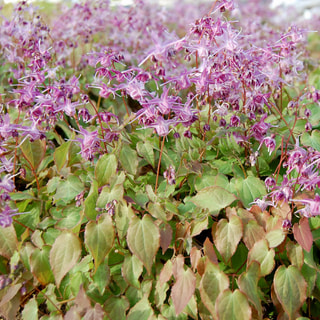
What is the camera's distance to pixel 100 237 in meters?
1.29

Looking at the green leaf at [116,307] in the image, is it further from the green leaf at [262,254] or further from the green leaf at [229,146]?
the green leaf at [229,146]

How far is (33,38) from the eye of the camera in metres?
2.20

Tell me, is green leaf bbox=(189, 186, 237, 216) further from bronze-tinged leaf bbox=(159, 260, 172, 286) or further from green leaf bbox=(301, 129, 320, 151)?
green leaf bbox=(301, 129, 320, 151)

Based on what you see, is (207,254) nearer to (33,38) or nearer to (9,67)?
(33,38)

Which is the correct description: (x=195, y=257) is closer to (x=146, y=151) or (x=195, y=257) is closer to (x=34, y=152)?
(x=146, y=151)

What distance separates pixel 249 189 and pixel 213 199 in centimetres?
20

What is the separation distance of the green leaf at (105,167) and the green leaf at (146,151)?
0.15 metres

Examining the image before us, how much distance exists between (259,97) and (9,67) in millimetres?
2063

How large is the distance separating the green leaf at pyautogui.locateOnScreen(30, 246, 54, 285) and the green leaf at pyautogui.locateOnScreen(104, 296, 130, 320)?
238 millimetres

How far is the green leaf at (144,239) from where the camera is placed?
126 cm

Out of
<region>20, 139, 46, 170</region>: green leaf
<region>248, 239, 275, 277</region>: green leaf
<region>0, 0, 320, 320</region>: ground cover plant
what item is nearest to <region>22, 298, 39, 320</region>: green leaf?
<region>0, 0, 320, 320</region>: ground cover plant

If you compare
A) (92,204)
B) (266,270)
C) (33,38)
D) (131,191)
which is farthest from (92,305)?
(33,38)

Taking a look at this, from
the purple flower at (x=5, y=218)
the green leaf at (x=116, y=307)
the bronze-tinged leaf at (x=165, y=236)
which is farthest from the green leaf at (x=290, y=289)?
the purple flower at (x=5, y=218)

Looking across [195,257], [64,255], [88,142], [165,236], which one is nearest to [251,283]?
[195,257]
